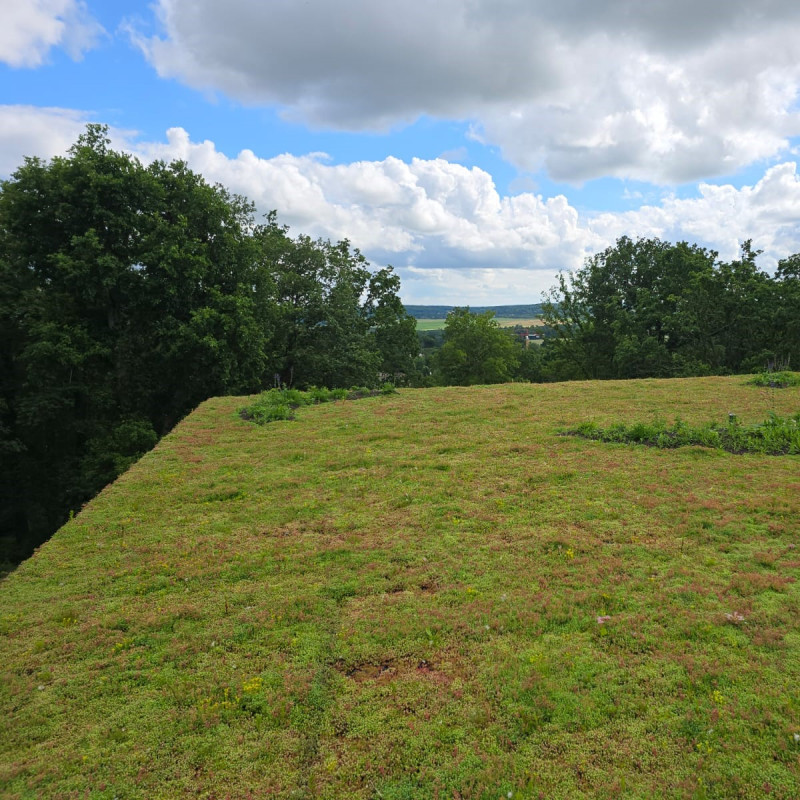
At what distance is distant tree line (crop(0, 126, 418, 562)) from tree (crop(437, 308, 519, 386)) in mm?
22401

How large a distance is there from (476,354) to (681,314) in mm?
16766

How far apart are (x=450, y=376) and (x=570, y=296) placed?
38.8 feet

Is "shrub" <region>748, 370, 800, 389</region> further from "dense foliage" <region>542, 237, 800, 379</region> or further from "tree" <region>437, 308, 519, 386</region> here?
"tree" <region>437, 308, 519, 386</region>

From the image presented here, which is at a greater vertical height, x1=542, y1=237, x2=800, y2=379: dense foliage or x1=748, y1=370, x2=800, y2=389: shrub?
x1=542, y1=237, x2=800, y2=379: dense foliage

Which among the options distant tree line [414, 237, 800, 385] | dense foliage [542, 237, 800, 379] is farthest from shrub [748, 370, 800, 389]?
dense foliage [542, 237, 800, 379]

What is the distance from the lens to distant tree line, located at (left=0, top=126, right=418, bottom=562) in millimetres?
17844

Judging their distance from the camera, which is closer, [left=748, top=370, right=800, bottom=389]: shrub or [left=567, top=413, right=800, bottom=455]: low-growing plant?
[left=567, top=413, right=800, bottom=455]: low-growing plant

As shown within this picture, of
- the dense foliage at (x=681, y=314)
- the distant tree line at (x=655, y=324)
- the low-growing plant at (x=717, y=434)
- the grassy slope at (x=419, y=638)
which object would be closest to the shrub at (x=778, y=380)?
the low-growing plant at (x=717, y=434)

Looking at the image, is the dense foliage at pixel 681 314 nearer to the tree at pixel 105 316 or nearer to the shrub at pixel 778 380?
the shrub at pixel 778 380

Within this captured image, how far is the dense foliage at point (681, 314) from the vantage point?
2917cm

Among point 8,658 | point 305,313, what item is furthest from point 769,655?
point 305,313

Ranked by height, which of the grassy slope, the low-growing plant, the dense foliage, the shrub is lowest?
the grassy slope

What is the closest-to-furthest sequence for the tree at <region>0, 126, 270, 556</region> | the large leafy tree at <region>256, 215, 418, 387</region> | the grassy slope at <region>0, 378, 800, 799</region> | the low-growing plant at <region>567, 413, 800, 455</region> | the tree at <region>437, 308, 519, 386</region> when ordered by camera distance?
the grassy slope at <region>0, 378, 800, 799</region> < the low-growing plant at <region>567, 413, 800, 455</region> < the tree at <region>0, 126, 270, 556</region> < the large leafy tree at <region>256, 215, 418, 387</region> < the tree at <region>437, 308, 519, 386</region>

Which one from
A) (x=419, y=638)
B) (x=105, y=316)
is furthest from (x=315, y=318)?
(x=419, y=638)
